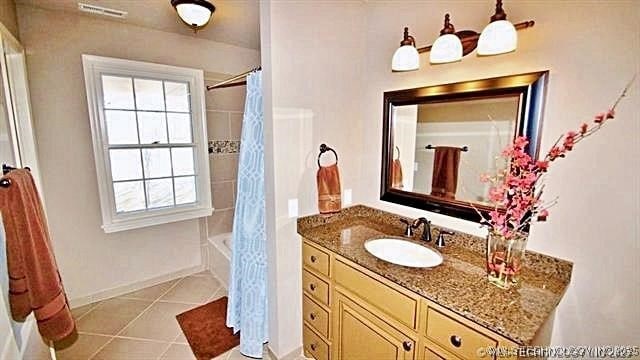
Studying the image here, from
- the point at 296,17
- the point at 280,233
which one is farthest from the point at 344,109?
the point at 280,233

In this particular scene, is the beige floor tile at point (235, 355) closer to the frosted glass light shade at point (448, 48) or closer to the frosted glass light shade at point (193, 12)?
the frosted glass light shade at point (448, 48)

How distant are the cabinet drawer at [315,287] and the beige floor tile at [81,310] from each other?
2084mm

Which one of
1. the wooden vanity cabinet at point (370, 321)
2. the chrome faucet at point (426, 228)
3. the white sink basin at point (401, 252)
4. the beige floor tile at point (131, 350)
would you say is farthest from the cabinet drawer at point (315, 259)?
the beige floor tile at point (131, 350)

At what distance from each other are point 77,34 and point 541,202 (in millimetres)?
3475

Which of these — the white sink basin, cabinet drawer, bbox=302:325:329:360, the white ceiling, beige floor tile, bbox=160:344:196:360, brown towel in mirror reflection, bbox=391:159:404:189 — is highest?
the white ceiling

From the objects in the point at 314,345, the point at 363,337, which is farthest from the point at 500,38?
the point at 314,345

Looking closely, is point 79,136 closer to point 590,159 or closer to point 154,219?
point 154,219

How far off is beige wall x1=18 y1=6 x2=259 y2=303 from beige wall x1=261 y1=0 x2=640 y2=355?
1.69 m

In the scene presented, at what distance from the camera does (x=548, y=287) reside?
1263 mm

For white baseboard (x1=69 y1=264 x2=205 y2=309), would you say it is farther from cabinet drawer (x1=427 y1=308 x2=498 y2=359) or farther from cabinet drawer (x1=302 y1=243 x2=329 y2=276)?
cabinet drawer (x1=427 y1=308 x2=498 y2=359)

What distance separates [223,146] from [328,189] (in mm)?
1794

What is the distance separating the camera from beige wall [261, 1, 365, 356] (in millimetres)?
1699

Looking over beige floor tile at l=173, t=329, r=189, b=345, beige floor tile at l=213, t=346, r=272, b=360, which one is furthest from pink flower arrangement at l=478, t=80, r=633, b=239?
beige floor tile at l=173, t=329, r=189, b=345

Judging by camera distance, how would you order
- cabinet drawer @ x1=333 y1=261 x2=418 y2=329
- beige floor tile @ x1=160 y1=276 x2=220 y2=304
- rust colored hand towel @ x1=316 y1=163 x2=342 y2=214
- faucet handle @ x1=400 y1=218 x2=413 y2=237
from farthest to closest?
beige floor tile @ x1=160 y1=276 x2=220 y2=304
rust colored hand towel @ x1=316 y1=163 x2=342 y2=214
faucet handle @ x1=400 y1=218 x2=413 y2=237
cabinet drawer @ x1=333 y1=261 x2=418 y2=329
